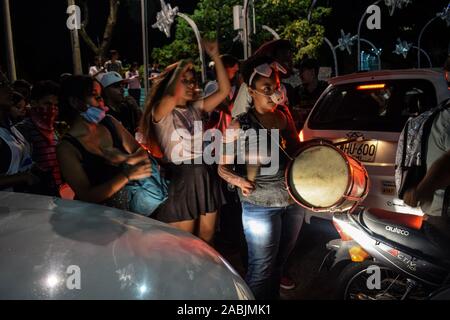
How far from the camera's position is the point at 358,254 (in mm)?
3338

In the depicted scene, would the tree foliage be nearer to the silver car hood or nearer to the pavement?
the pavement

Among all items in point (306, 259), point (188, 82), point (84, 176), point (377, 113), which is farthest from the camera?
point (306, 259)

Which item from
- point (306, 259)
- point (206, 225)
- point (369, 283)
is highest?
point (206, 225)

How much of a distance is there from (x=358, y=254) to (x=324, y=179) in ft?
2.45

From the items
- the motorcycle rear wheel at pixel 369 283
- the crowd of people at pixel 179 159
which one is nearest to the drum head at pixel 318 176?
the crowd of people at pixel 179 159

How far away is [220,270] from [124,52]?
4328 centimetres

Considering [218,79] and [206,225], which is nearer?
[206,225]

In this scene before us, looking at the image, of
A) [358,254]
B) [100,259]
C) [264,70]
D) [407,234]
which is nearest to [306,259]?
[358,254]

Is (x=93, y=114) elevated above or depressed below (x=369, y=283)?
above

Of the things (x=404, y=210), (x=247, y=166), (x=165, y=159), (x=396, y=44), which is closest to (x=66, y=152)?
(x=165, y=159)

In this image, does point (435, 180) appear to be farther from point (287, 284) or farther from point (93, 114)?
point (287, 284)

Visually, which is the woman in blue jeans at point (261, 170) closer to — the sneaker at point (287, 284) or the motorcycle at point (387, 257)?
the motorcycle at point (387, 257)

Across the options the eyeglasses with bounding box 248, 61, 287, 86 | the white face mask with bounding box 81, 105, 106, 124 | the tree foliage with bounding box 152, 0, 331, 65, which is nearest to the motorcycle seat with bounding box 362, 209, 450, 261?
the eyeglasses with bounding box 248, 61, 287, 86

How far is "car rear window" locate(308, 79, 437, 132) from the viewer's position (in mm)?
4320
